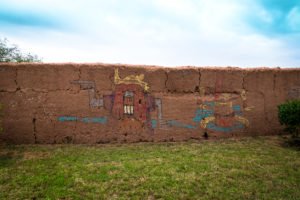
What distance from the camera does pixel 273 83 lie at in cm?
758

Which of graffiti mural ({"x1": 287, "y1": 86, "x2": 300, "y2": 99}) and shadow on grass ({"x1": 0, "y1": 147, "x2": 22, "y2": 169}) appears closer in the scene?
shadow on grass ({"x1": 0, "y1": 147, "x2": 22, "y2": 169})

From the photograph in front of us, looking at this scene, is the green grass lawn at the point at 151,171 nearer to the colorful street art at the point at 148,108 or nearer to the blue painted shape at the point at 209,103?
the colorful street art at the point at 148,108

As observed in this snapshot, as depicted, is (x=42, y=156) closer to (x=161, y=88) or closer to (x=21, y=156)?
(x=21, y=156)

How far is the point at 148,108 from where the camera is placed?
6.86m

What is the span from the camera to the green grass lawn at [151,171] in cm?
385

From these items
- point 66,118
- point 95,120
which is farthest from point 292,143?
point 66,118

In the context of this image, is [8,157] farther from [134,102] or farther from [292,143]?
[292,143]

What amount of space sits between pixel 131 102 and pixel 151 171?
2458mm

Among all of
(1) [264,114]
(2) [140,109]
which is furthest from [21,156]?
(1) [264,114]

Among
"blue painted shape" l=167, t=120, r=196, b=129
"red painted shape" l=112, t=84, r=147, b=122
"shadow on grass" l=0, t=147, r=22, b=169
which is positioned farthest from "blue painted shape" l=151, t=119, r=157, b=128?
"shadow on grass" l=0, t=147, r=22, b=169

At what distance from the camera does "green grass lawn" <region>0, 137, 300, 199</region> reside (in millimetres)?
3846

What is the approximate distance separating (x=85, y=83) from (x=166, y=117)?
7.52ft

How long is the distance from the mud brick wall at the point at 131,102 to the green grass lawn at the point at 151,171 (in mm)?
411

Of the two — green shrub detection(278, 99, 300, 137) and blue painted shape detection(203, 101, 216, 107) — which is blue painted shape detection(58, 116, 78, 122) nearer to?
blue painted shape detection(203, 101, 216, 107)
